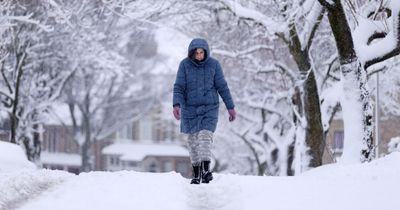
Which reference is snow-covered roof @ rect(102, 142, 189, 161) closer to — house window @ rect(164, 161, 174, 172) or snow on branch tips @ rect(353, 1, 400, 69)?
house window @ rect(164, 161, 174, 172)

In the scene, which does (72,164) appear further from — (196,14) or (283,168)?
(196,14)

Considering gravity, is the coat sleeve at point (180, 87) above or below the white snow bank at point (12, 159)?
above

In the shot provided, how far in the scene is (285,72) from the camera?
→ 19891mm

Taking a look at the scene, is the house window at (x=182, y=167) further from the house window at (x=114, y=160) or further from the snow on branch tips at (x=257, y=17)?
the snow on branch tips at (x=257, y=17)

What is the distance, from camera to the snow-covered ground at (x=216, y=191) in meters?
7.15

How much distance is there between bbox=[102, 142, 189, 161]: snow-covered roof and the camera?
58.7 metres

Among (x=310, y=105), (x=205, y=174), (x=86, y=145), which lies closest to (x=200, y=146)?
(x=205, y=174)

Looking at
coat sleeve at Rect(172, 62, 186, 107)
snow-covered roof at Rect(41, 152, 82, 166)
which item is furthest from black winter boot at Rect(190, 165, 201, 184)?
snow-covered roof at Rect(41, 152, 82, 166)

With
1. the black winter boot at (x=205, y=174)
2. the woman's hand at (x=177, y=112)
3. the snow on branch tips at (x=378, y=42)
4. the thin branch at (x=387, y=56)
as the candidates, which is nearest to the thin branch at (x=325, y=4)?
the snow on branch tips at (x=378, y=42)

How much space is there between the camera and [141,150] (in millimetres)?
59562

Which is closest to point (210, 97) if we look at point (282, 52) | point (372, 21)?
point (372, 21)

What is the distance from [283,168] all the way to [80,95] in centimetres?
1570

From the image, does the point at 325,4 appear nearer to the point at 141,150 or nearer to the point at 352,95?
the point at 352,95

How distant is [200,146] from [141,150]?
2006 inches
